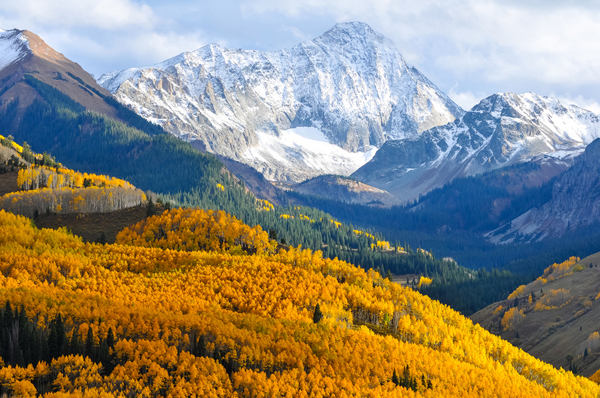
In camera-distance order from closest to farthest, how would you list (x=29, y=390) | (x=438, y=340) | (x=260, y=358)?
(x=29, y=390), (x=260, y=358), (x=438, y=340)

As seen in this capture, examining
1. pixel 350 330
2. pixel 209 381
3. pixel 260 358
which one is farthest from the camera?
pixel 350 330

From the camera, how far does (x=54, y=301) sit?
409 ft

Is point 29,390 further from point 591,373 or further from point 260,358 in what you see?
point 591,373

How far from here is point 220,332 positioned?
124 metres

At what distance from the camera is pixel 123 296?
14138 cm

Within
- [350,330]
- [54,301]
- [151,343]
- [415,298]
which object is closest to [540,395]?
[350,330]

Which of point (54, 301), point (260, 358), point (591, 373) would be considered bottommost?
point (591, 373)

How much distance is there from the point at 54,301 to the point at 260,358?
46.5m

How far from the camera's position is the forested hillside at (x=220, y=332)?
346 ft

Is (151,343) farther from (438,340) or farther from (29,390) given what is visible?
(438,340)

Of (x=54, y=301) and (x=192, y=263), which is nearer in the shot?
(x=54, y=301)

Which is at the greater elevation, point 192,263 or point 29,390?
point 192,263

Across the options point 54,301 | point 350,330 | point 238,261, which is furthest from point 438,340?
point 54,301

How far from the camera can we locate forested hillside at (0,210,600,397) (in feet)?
346
